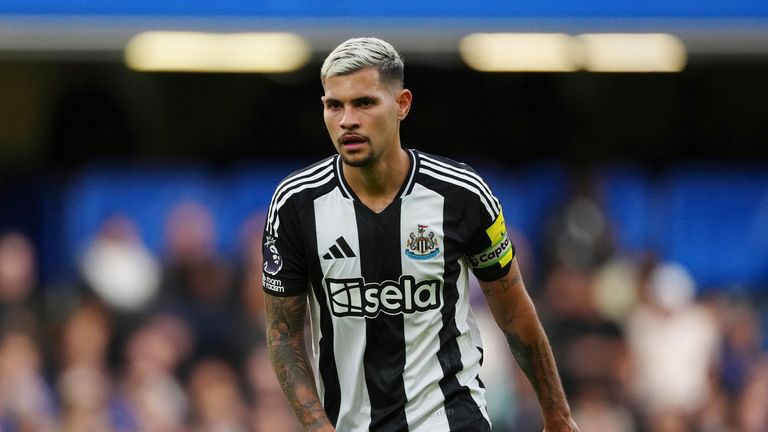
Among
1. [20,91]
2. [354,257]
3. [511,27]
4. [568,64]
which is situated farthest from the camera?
[20,91]

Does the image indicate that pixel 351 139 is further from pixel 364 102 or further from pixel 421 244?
pixel 421 244

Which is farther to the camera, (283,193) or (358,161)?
(283,193)

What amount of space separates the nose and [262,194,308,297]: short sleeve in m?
0.39

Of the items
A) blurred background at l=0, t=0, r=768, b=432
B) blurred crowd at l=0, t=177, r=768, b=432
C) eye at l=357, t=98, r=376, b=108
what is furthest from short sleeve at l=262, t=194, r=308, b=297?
blurred crowd at l=0, t=177, r=768, b=432

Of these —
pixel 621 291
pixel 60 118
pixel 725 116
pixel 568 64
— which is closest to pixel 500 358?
pixel 621 291

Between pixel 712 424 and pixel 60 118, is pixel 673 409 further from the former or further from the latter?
pixel 60 118

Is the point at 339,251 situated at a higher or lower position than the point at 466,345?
higher

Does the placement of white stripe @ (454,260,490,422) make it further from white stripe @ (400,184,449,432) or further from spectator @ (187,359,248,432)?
spectator @ (187,359,248,432)

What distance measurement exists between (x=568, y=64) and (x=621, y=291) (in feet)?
6.63

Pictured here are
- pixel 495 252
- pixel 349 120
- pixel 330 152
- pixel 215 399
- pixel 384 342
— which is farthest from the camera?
pixel 330 152

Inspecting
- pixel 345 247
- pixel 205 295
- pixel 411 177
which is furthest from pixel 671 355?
pixel 345 247

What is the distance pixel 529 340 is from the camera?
512 cm

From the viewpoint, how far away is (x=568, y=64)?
11.6m

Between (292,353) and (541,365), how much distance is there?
93 centimetres
